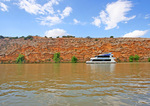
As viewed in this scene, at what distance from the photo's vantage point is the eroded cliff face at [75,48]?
2133 inches

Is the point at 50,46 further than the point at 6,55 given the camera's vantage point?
Yes

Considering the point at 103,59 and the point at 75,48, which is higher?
the point at 75,48

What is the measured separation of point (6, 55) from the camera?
2179 inches

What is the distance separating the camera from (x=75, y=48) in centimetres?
5791

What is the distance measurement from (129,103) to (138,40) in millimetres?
60982

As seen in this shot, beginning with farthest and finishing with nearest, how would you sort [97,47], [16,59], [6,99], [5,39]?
[5,39] → [97,47] → [16,59] → [6,99]

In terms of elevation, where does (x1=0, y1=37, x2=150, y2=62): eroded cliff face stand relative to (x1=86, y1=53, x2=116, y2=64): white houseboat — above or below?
above

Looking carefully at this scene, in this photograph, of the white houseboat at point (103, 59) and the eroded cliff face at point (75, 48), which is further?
the eroded cliff face at point (75, 48)

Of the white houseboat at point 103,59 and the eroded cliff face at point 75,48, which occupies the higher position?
A: the eroded cliff face at point 75,48

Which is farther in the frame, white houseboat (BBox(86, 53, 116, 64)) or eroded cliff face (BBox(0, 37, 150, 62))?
eroded cliff face (BBox(0, 37, 150, 62))

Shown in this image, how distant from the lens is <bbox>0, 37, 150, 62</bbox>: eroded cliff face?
54188 mm

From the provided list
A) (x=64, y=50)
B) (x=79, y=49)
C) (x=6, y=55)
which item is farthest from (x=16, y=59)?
(x=79, y=49)

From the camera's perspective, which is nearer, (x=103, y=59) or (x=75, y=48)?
(x=103, y=59)

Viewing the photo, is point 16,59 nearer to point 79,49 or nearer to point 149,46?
point 79,49
